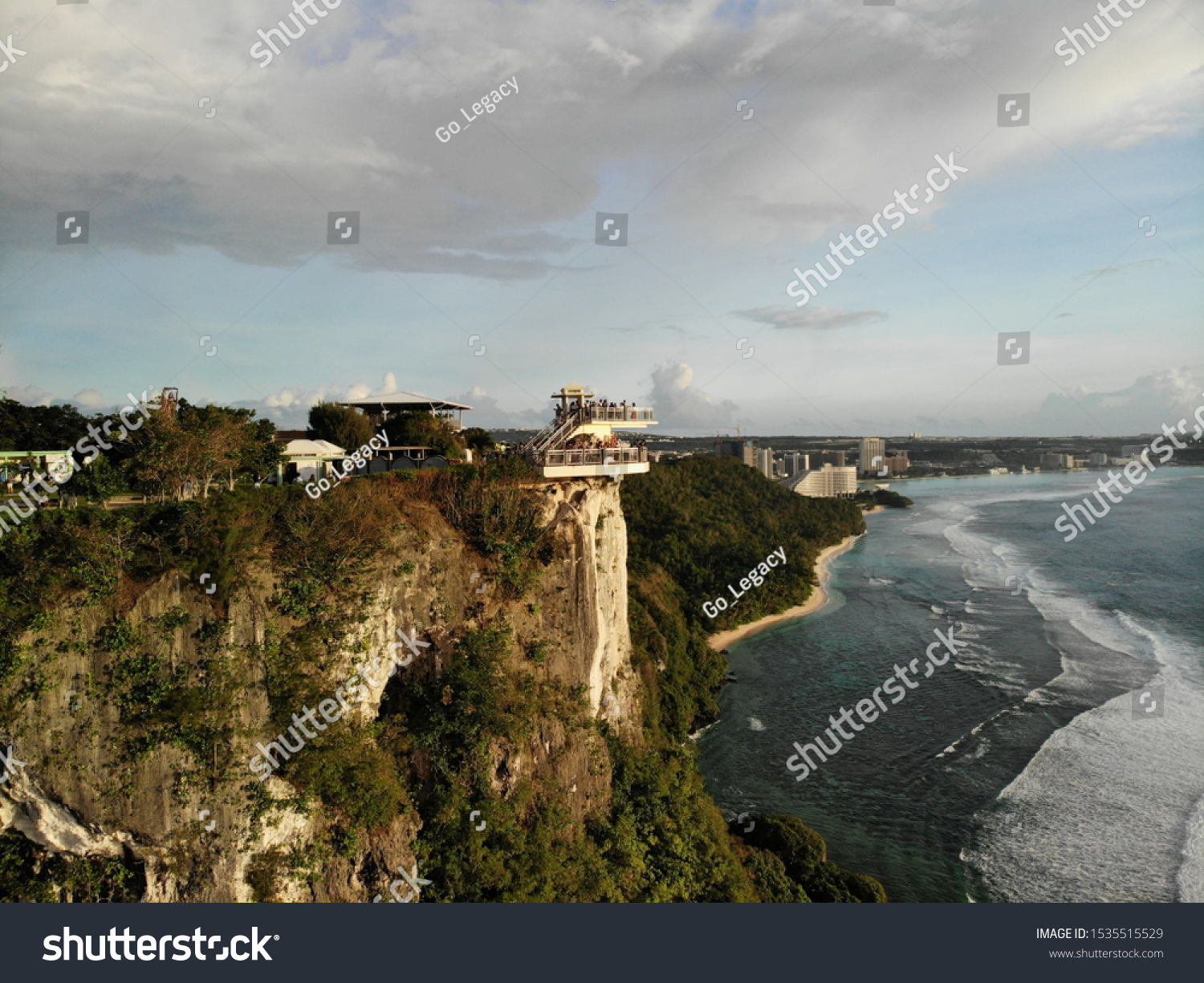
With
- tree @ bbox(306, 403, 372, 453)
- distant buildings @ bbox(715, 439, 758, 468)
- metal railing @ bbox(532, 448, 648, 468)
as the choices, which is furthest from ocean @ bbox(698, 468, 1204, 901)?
distant buildings @ bbox(715, 439, 758, 468)

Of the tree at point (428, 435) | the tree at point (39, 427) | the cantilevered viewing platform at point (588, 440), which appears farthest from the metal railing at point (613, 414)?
the tree at point (39, 427)

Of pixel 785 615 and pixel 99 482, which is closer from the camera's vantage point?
pixel 99 482

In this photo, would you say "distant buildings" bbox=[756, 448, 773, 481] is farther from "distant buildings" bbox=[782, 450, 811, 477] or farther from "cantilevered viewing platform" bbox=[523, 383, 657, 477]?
"cantilevered viewing platform" bbox=[523, 383, 657, 477]

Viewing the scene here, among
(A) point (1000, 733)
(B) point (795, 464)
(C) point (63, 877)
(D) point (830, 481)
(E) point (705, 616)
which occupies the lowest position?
(A) point (1000, 733)

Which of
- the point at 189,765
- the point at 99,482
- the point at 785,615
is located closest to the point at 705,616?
the point at 785,615

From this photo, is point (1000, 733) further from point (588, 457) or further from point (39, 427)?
point (39, 427)

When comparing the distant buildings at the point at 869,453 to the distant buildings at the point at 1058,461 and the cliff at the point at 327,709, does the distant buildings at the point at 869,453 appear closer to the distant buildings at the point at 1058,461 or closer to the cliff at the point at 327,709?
the distant buildings at the point at 1058,461
